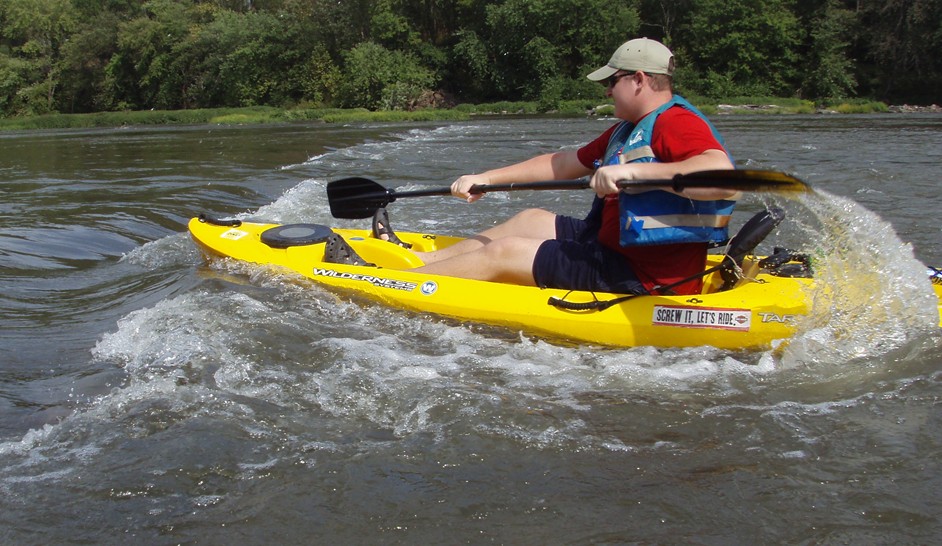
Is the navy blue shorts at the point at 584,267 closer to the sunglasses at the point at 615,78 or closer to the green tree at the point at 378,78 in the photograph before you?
the sunglasses at the point at 615,78

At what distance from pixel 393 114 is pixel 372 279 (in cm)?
2310

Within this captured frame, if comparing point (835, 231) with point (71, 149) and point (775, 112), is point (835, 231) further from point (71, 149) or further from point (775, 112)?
point (775, 112)

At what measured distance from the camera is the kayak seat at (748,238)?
12.6 ft

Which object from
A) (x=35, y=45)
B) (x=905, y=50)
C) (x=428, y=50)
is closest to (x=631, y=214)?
(x=905, y=50)

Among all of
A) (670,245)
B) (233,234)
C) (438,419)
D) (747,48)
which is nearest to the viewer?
(438,419)

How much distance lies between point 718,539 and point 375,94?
105ft

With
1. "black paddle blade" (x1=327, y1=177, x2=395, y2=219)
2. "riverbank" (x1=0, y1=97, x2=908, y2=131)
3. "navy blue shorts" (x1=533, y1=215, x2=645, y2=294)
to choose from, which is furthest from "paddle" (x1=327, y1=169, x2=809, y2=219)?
"riverbank" (x1=0, y1=97, x2=908, y2=131)

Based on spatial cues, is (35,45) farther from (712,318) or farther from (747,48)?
(712,318)

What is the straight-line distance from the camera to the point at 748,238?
3.86 m

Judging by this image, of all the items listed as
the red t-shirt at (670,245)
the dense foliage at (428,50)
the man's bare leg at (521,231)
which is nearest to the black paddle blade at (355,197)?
the man's bare leg at (521,231)

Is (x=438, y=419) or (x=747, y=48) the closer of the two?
(x=438, y=419)

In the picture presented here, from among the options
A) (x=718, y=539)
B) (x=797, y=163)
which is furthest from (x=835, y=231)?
(x=797, y=163)

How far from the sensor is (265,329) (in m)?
3.87

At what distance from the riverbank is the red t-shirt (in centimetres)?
2115
